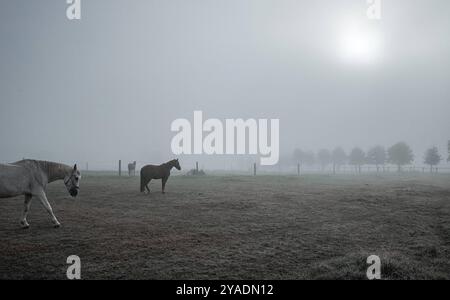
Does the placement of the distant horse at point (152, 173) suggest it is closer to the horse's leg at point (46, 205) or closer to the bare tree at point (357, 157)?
the horse's leg at point (46, 205)

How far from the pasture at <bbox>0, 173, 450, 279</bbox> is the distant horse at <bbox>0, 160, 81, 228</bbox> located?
102 centimetres

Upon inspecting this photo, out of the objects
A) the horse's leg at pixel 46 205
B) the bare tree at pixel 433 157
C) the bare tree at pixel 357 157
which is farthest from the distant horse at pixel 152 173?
the bare tree at pixel 357 157

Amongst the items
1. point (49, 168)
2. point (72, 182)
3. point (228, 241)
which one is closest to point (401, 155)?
point (228, 241)

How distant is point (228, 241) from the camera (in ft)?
24.3

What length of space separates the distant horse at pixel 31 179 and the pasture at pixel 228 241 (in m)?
1.02

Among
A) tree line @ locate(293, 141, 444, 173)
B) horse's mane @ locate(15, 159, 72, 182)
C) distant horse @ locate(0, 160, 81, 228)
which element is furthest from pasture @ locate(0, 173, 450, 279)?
tree line @ locate(293, 141, 444, 173)

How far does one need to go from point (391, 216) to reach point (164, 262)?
32.9 feet

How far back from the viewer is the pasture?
211 inches

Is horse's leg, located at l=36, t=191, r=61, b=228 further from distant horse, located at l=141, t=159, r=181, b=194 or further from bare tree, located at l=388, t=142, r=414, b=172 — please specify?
bare tree, located at l=388, t=142, r=414, b=172

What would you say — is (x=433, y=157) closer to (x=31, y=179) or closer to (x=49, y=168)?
(x=49, y=168)

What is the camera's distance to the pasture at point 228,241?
17.6ft

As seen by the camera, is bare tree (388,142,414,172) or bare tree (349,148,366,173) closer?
bare tree (388,142,414,172)
